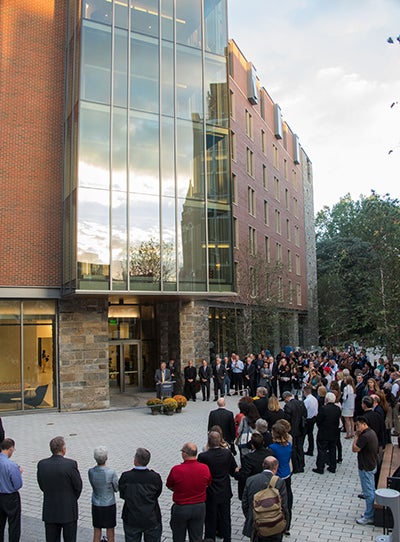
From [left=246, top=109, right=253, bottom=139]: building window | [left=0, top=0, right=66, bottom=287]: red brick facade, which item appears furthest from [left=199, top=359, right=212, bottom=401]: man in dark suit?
[left=246, top=109, right=253, bottom=139]: building window

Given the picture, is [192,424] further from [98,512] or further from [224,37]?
[224,37]

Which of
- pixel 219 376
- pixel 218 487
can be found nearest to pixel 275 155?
pixel 219 376

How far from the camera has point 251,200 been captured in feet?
130

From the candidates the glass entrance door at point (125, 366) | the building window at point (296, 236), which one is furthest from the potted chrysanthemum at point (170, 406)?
the building window at point (296, 236)

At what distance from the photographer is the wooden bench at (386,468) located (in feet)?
25.8

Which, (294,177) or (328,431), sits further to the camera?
(294,177)

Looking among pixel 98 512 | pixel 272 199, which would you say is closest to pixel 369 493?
pixel 98 512

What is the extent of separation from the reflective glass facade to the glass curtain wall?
71.5 inches

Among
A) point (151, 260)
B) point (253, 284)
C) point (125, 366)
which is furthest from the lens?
point (253, 284)

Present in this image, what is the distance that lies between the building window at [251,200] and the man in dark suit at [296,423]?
28.8 metres

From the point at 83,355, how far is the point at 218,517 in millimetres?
13594

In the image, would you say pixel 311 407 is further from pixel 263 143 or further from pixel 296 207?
pixel 296 207

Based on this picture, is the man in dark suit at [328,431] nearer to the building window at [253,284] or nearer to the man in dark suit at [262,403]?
the man in dark suit at [262,403]

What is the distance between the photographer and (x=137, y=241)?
1983 cm
